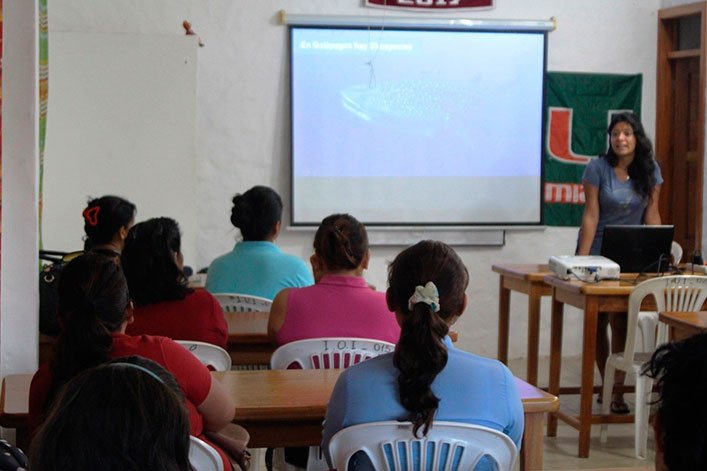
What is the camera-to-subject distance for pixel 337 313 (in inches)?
122

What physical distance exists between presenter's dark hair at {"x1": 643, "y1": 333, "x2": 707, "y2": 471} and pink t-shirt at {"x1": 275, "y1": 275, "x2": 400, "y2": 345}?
1.93m

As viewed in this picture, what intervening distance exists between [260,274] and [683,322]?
1652mm

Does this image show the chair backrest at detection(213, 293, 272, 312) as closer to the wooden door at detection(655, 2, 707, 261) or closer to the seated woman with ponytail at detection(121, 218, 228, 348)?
the seated woman with ponytail at detection(121, 218, 228, 348)

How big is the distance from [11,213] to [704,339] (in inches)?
98.9

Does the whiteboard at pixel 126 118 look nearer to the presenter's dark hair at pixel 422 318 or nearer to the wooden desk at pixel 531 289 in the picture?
the wooden desk at pixel 531 289

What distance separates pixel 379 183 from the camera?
656 centimetres

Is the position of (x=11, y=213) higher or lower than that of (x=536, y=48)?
lower

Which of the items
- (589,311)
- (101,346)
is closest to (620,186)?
(589,311)

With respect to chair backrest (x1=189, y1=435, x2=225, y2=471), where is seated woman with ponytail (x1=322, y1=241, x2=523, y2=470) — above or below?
above

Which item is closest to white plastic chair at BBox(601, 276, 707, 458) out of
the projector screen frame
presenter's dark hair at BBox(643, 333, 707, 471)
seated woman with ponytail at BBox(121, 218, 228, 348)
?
seated woman with ponytail at BBox(121, 218, 228, 348)

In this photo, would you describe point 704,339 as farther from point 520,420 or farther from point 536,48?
point 536,48

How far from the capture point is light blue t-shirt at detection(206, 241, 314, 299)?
404 centimetres

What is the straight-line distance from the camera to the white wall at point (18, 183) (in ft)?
10.3

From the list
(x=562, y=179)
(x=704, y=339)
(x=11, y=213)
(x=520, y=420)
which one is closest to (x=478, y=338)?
(x=562, y=179)
